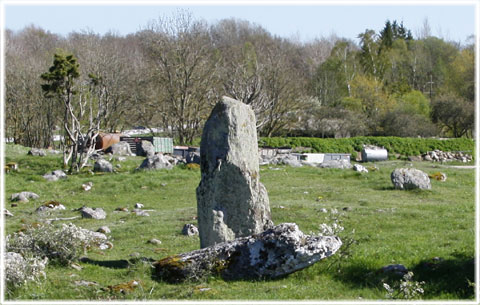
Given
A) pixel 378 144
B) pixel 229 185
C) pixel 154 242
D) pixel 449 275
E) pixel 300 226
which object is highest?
pixel 229 185

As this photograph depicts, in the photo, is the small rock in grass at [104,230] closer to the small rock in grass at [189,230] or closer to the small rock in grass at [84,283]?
the small rock in grass at [189,230]

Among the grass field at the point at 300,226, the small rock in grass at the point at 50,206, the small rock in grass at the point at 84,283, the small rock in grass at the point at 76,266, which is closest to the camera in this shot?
the grass field at the point at 300,226

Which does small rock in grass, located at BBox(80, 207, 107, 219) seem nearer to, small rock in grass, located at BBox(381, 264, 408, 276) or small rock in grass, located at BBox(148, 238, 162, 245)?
small rock in grass, located at BBox(148, 238, 162, 245)

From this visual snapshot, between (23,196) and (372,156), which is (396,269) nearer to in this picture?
(23,196)

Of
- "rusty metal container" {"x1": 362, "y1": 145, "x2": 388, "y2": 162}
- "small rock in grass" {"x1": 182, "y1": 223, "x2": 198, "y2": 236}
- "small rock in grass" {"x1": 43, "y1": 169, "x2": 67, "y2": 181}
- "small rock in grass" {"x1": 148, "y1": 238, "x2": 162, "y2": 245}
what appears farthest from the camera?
"rusty metal container" {"x1": 362, "y1": 145, "x2": 388, "y2": 162}

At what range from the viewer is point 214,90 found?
56156mm

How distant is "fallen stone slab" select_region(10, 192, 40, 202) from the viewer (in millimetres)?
23373

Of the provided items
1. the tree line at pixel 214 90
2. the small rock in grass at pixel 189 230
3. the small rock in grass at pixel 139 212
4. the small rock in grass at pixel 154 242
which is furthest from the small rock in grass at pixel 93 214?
the tree line at pixel 214 90

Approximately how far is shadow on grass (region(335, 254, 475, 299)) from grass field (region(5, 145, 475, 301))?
2 cm

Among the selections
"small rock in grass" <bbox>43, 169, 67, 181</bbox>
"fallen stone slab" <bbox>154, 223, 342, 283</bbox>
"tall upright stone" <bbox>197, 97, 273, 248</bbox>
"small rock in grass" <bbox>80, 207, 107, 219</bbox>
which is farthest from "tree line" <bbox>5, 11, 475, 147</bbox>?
"fallen stone slab" <bbox>154, 223, 342, 283</bbox>

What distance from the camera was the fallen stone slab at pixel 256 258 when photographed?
10.8 meters

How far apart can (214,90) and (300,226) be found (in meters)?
40.8

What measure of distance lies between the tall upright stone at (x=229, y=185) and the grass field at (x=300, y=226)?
64.8 inches

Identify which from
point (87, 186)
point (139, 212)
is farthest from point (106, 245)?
point (87, 186)
